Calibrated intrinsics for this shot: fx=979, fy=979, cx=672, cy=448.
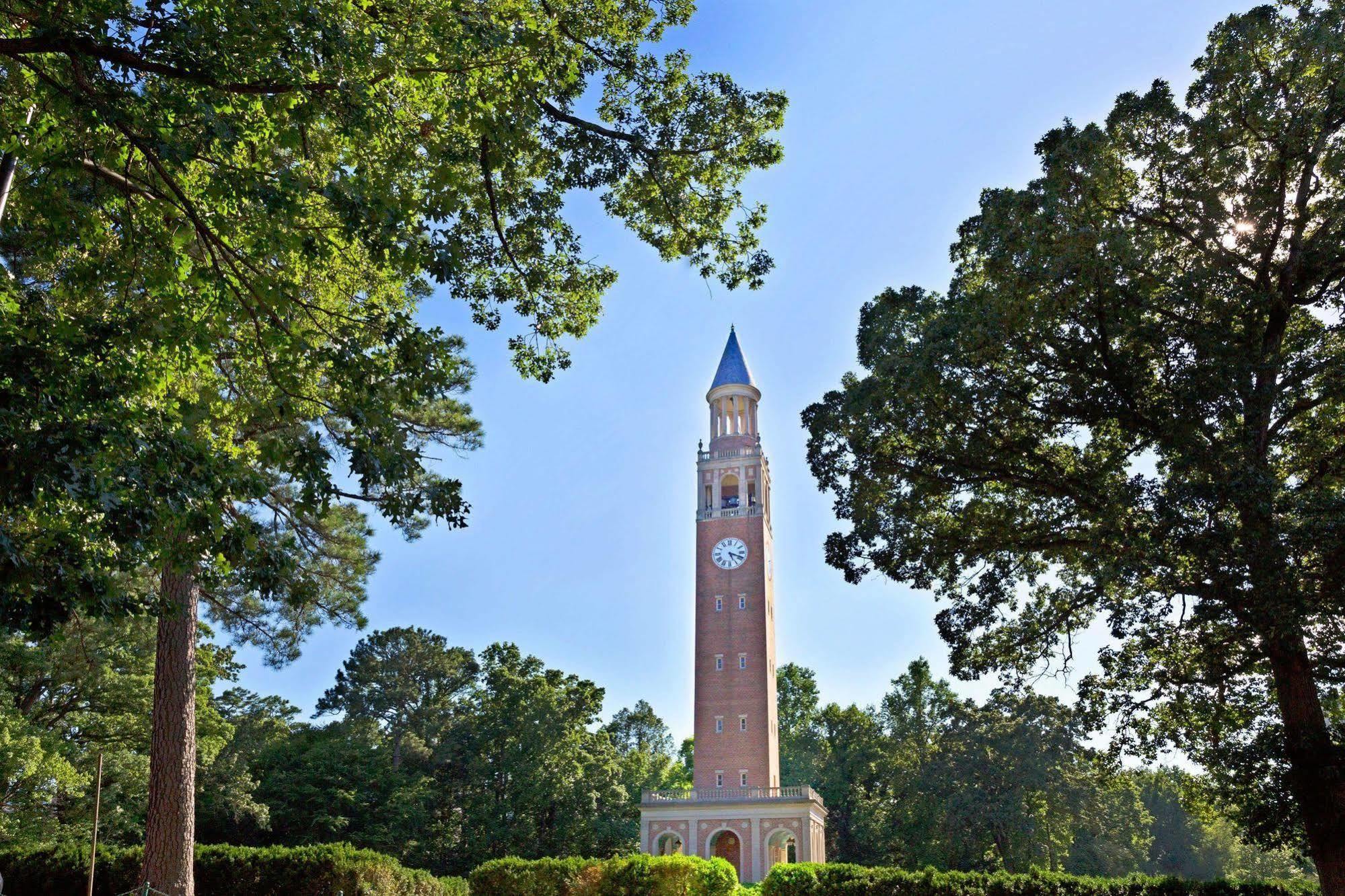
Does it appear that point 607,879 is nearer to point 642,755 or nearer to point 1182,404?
point 1182,404

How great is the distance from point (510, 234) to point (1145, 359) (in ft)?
29.6

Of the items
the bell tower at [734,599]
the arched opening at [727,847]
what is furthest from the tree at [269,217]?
the arched opening at [727,847]

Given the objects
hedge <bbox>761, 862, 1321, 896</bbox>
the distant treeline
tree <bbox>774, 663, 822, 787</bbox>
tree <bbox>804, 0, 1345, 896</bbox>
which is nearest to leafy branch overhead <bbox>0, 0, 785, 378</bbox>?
tree <bbox>804, 0, 1345, 896</bbox>

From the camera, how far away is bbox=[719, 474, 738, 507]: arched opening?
1722 inches

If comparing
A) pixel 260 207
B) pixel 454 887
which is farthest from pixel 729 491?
pixel 260 207

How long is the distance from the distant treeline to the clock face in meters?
7.77

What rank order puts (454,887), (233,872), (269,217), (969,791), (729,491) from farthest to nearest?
(729,491), (969,791), (454,887), (233,872), (269,217)

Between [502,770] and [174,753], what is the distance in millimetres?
26772

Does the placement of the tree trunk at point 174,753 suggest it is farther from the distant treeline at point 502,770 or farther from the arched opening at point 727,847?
the arched opening at point 727,847

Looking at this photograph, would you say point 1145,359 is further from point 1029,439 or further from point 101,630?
point 101,630

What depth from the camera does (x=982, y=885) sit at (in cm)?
2255

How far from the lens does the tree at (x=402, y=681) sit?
4578 centimetres

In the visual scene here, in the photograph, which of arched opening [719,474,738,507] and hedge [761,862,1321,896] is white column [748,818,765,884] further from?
arched opening [719,474,738,507]

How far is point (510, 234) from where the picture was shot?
10.8 meters
